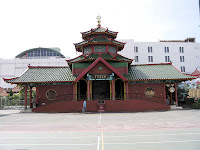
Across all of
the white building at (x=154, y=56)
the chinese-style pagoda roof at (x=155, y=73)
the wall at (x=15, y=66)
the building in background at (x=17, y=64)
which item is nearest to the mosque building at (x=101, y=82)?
the chinese-style pagoda roof at (x=155, y=73)

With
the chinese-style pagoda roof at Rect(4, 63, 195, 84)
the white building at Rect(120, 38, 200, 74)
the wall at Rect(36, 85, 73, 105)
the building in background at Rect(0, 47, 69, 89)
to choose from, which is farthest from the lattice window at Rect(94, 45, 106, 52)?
the building in background at Rect(0, 47, 69, 89)

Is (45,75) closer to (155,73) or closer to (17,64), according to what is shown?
(155,73)

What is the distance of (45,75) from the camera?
27484 mm

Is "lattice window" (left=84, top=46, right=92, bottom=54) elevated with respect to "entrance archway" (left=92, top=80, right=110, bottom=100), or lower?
elevated

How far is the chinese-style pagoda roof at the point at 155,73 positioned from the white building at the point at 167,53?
27852 mm

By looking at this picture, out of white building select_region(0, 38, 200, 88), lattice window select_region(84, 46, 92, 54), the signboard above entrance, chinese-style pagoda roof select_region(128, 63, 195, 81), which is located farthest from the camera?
white building select_region(0, 38, 200, 88)

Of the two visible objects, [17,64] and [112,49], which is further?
[17,64]

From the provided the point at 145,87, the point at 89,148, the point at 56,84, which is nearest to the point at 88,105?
the point at 56,84

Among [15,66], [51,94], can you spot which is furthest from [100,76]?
[15,66]

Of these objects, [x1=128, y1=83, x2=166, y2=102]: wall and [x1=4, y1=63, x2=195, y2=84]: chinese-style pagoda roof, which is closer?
[x1=4, y1=63, x2=195, y2=84]: chinese-style pagoda roof

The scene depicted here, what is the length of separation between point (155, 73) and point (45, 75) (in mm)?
15146

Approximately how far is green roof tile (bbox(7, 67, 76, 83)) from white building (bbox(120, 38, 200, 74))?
3170 centimetres

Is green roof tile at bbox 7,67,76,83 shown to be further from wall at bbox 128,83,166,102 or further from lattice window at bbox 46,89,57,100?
wall at bbox 128,83,166,102

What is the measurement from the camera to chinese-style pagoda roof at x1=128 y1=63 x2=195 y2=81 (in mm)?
26297
